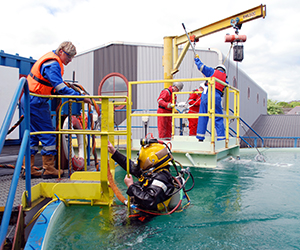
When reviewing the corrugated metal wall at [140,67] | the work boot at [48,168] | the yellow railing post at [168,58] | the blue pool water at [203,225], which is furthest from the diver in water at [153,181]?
the corrugated metal wall at [140,67]

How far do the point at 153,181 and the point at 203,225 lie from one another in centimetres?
84

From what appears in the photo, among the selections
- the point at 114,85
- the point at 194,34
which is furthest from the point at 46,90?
the point at 114,85

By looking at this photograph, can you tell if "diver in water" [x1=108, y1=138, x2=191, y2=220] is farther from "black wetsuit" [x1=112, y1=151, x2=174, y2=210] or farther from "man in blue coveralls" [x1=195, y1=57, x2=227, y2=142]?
"man in blue coveralls" [x1=195, y1=57, x2=227, y2=142]

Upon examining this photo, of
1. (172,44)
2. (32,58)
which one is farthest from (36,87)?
(172,44)

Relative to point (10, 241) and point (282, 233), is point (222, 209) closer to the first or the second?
point (282, 233)

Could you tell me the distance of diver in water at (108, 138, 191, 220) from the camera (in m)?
2.97

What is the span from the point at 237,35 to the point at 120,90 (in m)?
6.67

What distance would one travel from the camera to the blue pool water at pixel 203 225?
106 inches

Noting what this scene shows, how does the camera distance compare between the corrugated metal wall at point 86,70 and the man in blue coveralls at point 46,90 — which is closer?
the man in blue coveralls at point 46,90

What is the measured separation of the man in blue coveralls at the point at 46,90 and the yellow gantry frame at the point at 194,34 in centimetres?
526

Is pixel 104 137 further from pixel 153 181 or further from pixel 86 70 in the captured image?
pixel 86 70

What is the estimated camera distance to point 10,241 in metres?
2.20

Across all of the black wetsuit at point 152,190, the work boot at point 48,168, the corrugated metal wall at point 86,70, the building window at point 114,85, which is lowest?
the black wetsuit at point 152,190

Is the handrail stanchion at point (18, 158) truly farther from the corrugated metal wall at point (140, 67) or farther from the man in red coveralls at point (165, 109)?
the corrugated metal wall at point (140, 67)
